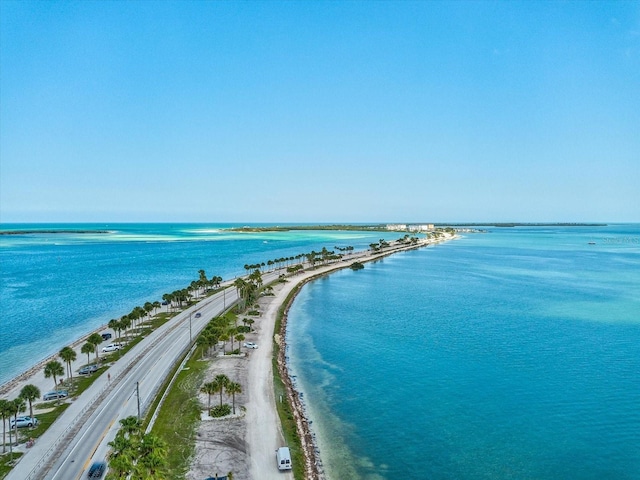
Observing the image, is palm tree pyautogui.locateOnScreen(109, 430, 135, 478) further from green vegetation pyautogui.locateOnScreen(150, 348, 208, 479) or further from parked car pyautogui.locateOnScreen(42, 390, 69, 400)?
parked car pyautogui.locateOnScreen(42, 390, 69, 400)

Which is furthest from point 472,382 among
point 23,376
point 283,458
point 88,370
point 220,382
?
point 23,376

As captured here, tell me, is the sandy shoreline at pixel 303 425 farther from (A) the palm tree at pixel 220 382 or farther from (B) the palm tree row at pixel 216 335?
(A) the palm tree at pixel 220 382

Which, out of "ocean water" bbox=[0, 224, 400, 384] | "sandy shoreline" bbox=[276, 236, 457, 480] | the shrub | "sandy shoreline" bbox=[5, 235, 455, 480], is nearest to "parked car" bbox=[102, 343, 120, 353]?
"sandy shoreline" bbox=[5, 235, 455, 480]

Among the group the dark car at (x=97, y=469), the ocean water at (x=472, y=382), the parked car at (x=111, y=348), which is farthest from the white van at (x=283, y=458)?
the parked car at (x=111, y=348)

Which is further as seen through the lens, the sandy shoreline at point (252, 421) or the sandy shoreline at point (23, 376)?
the sandy shoreline at point (23, 376)

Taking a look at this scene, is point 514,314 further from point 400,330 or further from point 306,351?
point 306,351

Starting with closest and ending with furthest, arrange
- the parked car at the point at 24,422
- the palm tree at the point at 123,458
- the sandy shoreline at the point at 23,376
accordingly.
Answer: the palm tree at the point at 123,458
the parked car at the point at 24,422
the sandy shoreline at the point at 23,376

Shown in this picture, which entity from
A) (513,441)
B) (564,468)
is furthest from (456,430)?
(564,468)

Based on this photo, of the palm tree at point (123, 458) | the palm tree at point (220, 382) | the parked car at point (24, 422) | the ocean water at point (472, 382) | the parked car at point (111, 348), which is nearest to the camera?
the palm tree at point (123, 458)
